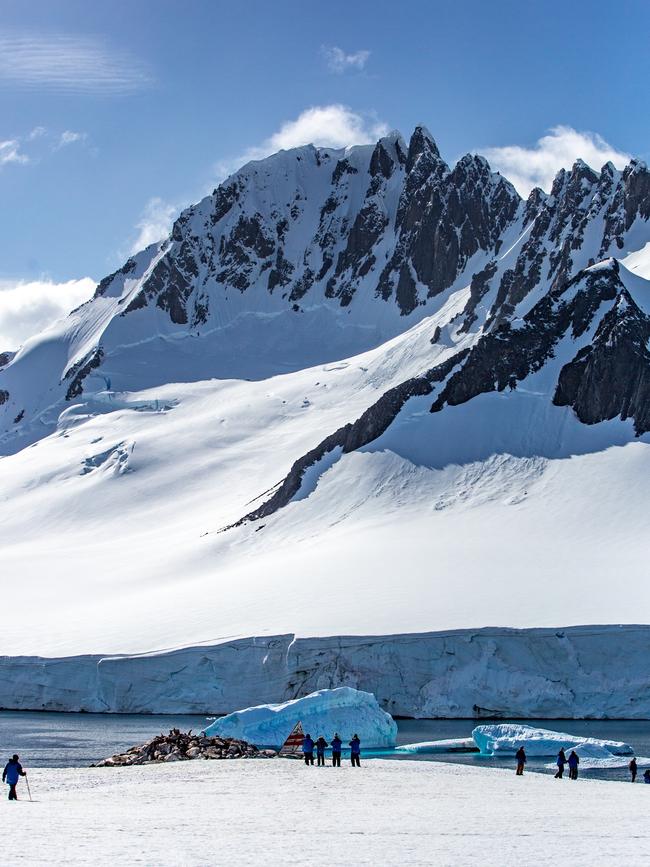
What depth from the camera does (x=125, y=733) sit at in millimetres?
58031

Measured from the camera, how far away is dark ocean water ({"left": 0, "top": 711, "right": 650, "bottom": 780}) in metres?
48.3

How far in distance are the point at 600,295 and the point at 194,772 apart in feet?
255

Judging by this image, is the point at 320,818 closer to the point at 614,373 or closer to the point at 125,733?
the point at 125,733

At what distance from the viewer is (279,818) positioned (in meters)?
27.5

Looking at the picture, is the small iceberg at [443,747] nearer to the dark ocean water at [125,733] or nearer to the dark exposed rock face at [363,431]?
the dark ocean water at [125,733]

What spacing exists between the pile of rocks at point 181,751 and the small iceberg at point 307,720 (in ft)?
12.9

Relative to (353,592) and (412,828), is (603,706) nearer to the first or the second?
(353,592)

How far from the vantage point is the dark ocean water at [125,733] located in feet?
159

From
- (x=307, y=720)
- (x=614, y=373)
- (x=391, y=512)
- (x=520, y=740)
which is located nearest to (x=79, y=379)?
(x=391, y=512)

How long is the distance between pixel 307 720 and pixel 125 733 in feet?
35.7

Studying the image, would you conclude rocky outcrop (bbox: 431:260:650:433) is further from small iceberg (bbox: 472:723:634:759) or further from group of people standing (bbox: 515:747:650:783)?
group of people standing (bbox: 515:747:650:783)

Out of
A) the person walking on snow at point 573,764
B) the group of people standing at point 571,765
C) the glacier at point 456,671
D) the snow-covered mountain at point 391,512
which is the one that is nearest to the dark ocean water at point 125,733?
the glacier at point 456,671

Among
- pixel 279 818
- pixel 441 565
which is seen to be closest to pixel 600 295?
pixel 441 565

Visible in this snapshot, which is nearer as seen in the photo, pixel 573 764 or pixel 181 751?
pixel 573 764
